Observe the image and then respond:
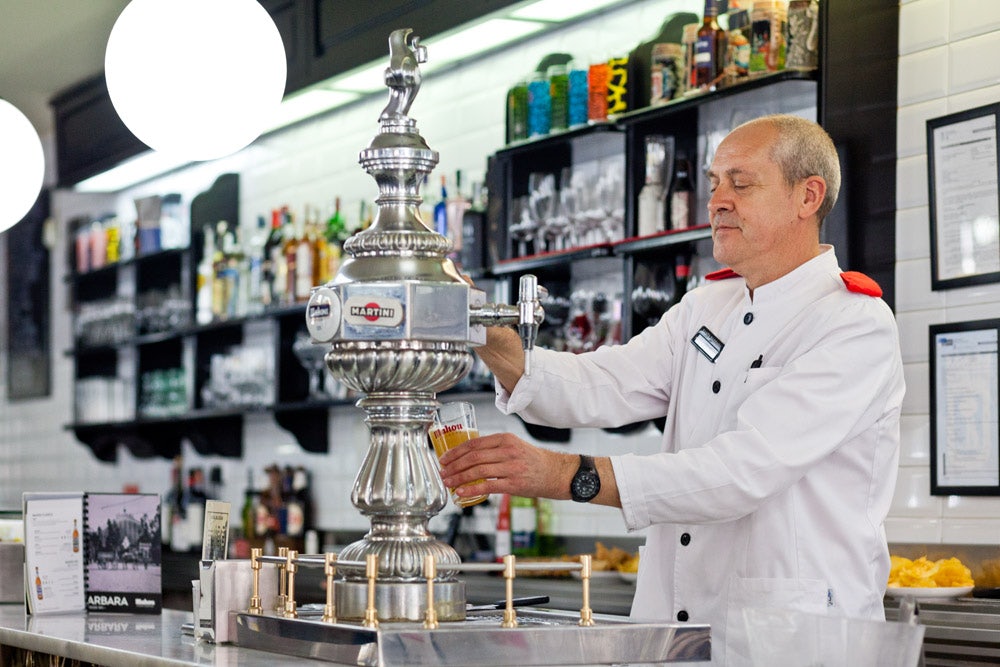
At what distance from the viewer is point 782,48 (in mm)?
3568

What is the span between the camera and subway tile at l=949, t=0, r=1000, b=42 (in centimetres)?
343

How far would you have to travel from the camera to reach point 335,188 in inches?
228

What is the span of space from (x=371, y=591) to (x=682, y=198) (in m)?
2.49

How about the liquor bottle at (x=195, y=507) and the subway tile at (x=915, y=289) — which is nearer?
the subway tile at (x=915, y=289)

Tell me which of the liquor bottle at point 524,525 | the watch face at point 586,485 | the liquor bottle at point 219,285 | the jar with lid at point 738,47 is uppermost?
the jar with lid at point 738,47

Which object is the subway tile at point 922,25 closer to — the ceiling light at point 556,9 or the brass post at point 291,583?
the ceiling light at point 556,9

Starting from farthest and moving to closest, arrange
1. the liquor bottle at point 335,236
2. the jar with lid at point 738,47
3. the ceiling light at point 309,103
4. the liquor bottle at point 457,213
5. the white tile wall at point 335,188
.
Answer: the liquor bottle at point 335,236
the ceiling light at point 309,103
the liquor bottle at point 457,213
the white tile wall at point 335,188
the jar with lid at point 738,47

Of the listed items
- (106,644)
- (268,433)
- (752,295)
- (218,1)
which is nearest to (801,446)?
(752,295)

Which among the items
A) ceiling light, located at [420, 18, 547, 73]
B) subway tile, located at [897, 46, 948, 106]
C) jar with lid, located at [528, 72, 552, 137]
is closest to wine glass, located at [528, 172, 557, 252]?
jar with lid, located at [528, 72, 552, 137]

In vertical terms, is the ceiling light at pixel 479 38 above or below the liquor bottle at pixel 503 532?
above

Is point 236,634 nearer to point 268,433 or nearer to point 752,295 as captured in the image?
point 752,295

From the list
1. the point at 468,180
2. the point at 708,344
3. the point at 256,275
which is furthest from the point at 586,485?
the point at 256,275

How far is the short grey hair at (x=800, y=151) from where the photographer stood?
2488 mm

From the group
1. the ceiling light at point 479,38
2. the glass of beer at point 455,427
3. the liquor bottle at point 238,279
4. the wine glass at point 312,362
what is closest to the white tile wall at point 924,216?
the ceiling light at point 479,38
